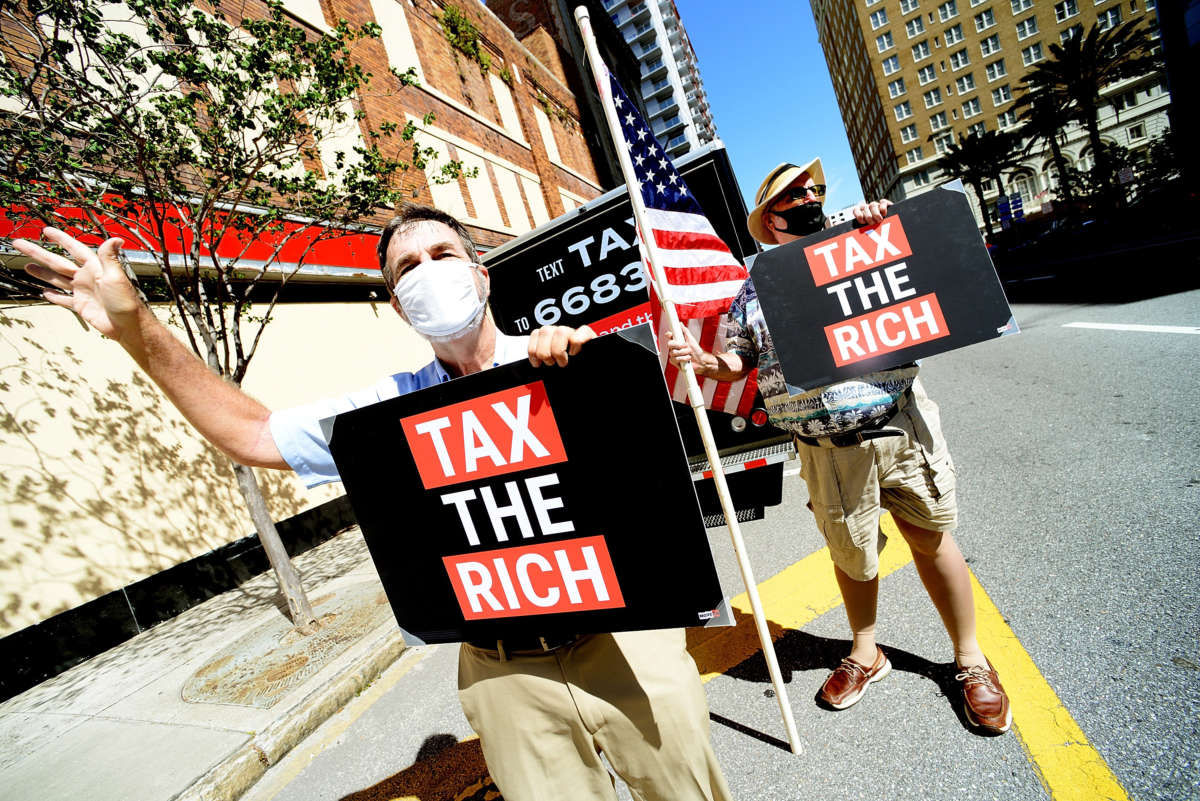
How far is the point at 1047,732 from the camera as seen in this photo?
76.0 inches

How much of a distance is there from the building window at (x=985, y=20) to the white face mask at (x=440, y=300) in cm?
7915

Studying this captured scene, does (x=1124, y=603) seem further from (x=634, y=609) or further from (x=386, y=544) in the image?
(x=386, y=544)

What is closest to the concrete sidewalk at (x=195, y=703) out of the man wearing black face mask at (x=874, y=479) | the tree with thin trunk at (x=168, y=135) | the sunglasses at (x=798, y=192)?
the tree with thin trunk at (x=168, y=135)

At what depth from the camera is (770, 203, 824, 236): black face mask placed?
242 centimetres

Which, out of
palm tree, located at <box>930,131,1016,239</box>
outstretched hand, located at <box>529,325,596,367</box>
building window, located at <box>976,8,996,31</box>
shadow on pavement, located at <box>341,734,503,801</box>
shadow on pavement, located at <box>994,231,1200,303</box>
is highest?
building window, located at <box>976,8,996,31</box>

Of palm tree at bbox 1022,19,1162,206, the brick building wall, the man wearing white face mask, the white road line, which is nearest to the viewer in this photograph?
the man wearing white face mask

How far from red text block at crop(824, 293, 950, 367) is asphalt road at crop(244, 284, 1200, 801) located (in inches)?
55.4

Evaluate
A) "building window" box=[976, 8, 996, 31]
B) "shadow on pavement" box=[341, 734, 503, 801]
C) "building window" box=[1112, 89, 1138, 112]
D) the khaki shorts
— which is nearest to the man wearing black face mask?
the khaki shorts

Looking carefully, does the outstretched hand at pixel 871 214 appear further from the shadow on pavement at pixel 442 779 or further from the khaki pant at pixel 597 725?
the shadow on pavement at pixel 442 779

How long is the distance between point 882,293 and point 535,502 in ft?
5.05

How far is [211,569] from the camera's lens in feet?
22.4

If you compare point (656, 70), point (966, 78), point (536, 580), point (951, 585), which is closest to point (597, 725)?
point (536, 580)

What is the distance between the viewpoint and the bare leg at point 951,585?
2.13 meters

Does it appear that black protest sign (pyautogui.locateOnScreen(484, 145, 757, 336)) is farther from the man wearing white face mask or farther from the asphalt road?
the man wearing white face mask
